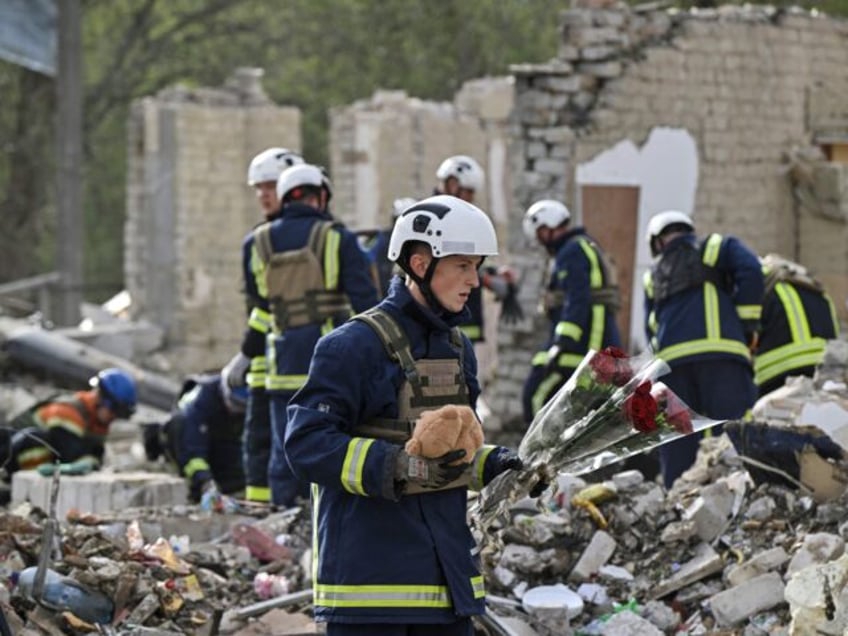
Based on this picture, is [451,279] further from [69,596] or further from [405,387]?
[69,596]

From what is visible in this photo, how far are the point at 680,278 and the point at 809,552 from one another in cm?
272

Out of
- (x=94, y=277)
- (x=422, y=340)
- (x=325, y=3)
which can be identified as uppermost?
(x=325, y=3)

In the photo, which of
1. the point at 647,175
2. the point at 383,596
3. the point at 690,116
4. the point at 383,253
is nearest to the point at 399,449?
the point at 383,596

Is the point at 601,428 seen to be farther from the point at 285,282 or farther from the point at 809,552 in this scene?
the point at 285,282

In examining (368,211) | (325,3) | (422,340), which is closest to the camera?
(422,340)

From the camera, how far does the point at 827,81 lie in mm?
15828

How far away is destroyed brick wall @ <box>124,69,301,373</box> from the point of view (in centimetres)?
2016

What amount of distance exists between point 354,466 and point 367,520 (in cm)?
22

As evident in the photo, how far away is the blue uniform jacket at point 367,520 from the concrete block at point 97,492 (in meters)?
4.20

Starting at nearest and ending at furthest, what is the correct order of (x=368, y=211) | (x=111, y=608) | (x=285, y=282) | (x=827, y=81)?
1. (x=111, y=608)
2. (x=285, y=282)
3. (x=827, y=81)
4. (x=368, y=211)

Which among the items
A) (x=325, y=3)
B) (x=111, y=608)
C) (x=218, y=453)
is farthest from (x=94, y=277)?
(x=111, y=608)

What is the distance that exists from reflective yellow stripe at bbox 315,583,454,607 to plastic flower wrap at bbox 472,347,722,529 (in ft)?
1.81

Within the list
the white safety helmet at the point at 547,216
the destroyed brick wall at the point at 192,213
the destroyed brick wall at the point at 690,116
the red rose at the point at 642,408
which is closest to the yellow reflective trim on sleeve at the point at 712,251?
the white safety helmet at the point at 547,216

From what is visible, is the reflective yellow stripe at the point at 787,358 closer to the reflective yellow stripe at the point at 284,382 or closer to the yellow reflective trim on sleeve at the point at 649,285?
the yellow reflective trim on sleeve at the point at 649,285
